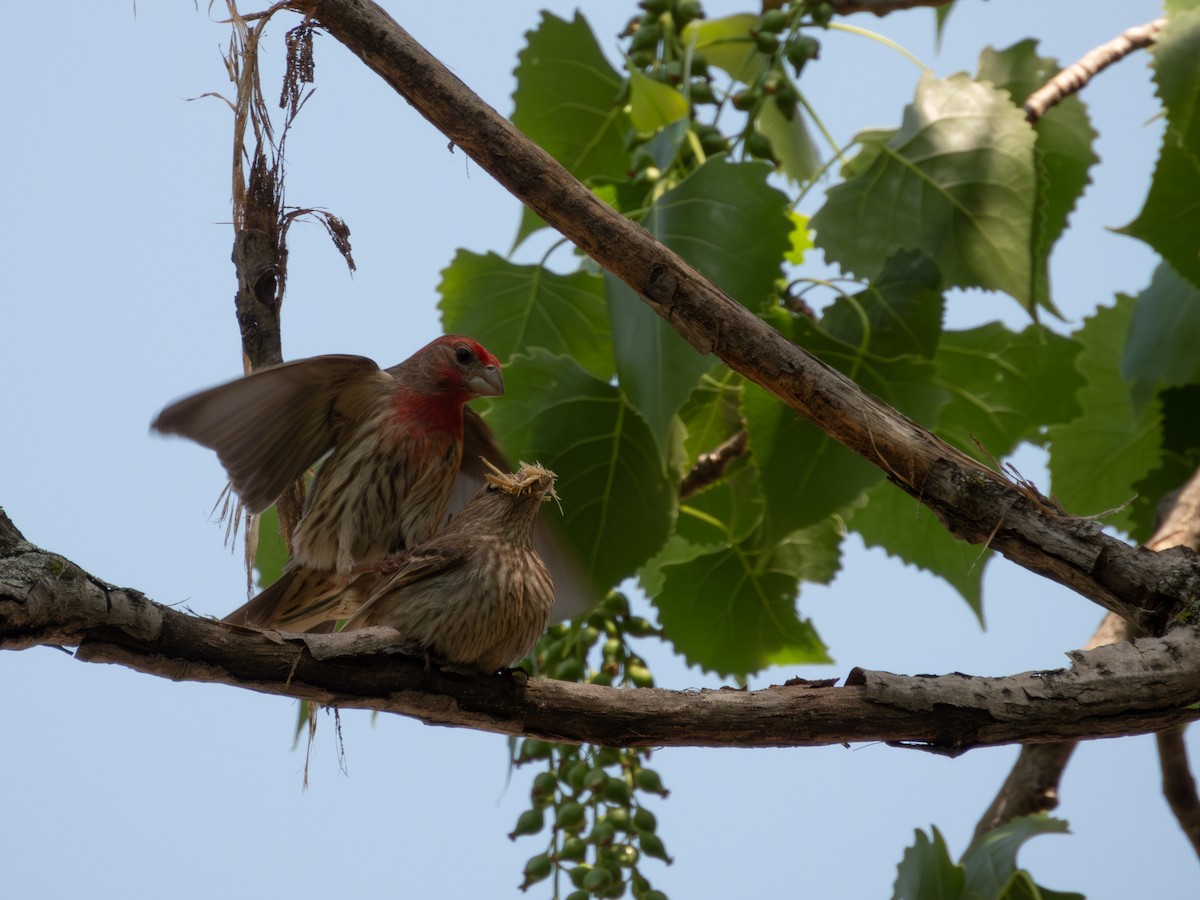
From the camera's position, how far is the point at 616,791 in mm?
2059

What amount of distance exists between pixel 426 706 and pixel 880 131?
6.15 feet

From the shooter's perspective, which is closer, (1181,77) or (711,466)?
(1181,77)

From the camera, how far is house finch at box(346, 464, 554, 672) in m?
1.33

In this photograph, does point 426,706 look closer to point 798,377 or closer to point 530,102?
point 798,377

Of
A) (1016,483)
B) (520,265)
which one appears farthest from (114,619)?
(520,265)

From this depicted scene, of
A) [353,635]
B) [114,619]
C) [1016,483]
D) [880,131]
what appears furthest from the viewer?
[880,131]

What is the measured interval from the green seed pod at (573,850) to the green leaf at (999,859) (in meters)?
0.65

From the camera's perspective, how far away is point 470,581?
1356mm

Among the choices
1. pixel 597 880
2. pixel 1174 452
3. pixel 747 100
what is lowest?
pixel 597 880

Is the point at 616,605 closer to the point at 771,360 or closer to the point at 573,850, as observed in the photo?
the point at 573,850

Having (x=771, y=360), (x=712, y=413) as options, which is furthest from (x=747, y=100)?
(x=771, y=360)

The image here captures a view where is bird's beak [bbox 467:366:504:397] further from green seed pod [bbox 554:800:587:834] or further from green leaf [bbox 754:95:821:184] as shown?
green leaf [bbox 754:95:821:184]

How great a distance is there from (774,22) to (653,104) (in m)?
→ 0.41

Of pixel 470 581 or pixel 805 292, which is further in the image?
pixel 805 292
